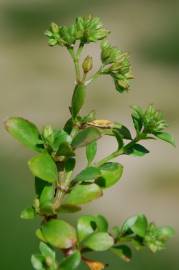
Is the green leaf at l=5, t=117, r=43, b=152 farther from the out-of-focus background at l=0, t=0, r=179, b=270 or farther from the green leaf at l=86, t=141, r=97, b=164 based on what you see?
the out-of-focus background at l=0, t=0, r=179, b=270

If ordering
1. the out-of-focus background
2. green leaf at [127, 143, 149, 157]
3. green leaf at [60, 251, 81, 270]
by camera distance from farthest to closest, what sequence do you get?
1. the out-of-focus background
2. green leaf at [127, 143, 149, 157]
3. green leaf at [60, 251, 81, 270]

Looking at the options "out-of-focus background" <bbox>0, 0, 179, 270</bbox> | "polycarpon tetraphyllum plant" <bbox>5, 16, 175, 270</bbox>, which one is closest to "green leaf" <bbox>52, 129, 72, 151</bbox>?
"polycarpon tetraphyllum plant" <bbox>5, 16, 175, 270</bbox>

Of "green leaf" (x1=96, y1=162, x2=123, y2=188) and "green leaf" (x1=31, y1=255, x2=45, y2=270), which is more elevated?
"green leaf" (x1=96, y1=162, x2=123, y2=188)

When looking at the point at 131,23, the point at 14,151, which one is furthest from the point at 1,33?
the point at 14,151

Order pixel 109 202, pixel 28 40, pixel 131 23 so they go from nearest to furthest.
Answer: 1. pixel 109 202
2. pixel 28 40
3. pixel 131 23

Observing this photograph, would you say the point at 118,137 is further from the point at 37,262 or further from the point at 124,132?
Answer: the point at 37,262

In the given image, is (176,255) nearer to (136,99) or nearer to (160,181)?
(160,181)
